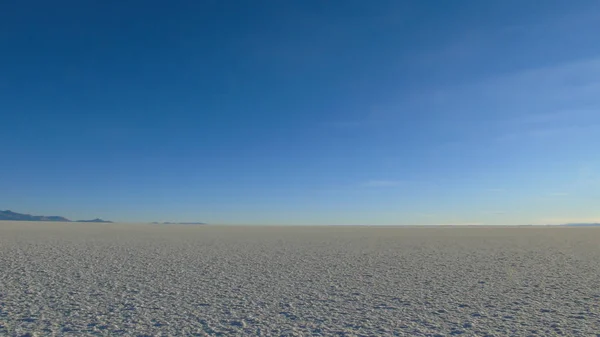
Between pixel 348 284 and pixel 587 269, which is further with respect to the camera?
pixel 587 269

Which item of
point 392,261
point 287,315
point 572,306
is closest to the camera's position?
point 287,315

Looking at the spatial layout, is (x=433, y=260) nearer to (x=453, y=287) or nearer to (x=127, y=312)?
(x=453, y=287)

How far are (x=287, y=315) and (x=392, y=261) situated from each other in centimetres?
844

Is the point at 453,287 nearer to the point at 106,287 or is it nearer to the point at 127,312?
→ the point at 127,312

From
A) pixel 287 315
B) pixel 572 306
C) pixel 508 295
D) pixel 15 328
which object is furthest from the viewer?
pixel 508 295

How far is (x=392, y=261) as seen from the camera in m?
14.2

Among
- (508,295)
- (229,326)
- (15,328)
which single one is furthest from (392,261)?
(15,328)

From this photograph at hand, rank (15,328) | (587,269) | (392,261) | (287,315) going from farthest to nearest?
(392,261), (587,269), (287,315), (15,328)

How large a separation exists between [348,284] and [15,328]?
6714mm

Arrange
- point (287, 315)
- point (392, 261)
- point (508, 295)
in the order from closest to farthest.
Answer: point (287, 315) → point (508, 295) → point (392, 261)

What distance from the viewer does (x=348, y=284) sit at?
9.51m

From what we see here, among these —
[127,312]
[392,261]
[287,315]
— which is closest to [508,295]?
[287,315]

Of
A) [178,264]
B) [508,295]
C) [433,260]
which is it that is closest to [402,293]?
[508,295]

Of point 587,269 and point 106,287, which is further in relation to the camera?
point 587,269
